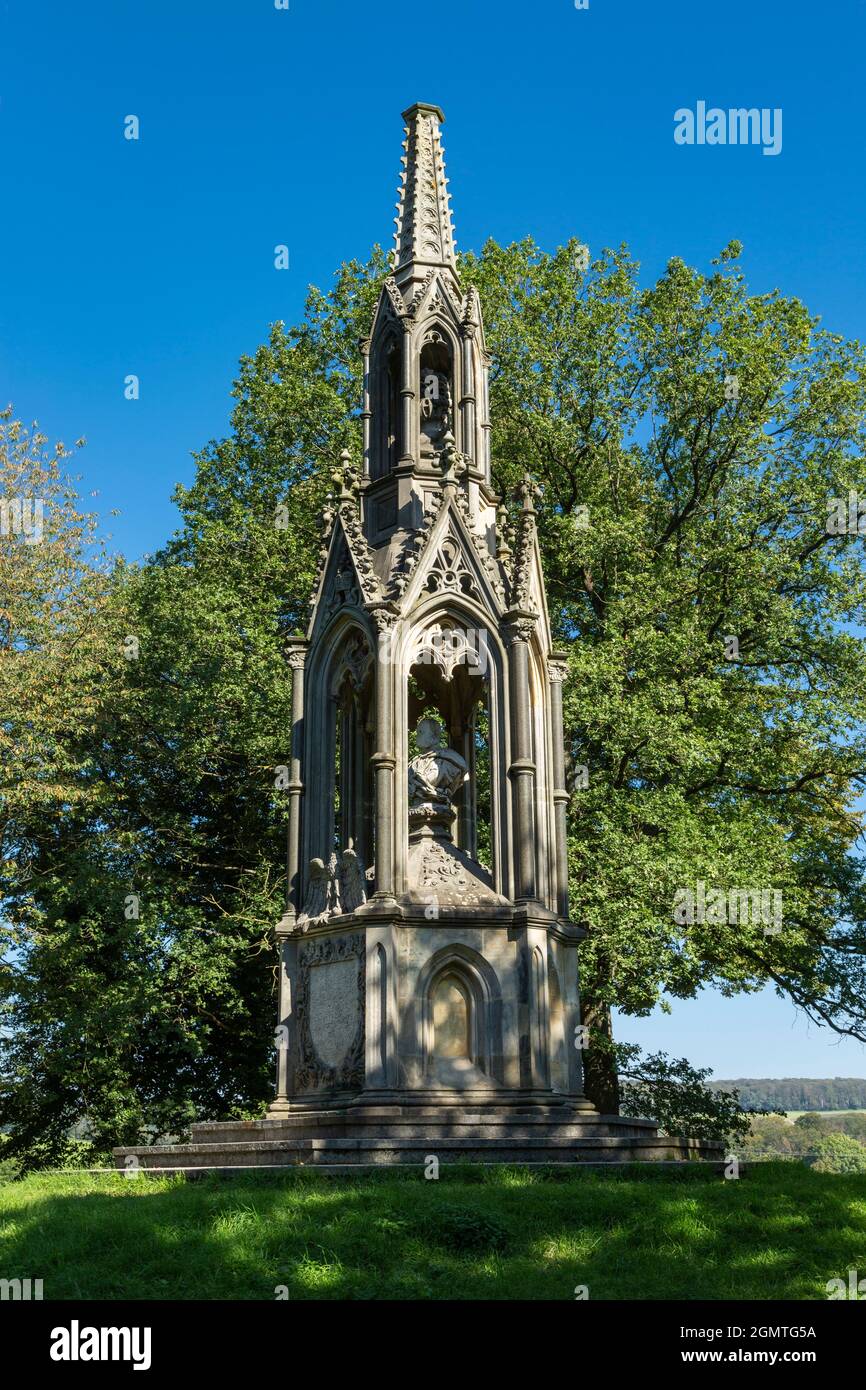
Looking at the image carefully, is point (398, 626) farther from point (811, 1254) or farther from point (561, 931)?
point (811, 1254)

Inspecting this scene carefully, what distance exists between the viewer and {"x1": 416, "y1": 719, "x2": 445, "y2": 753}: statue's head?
46.6 ft

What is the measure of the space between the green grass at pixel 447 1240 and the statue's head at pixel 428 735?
5.24m

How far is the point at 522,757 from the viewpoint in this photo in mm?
13266

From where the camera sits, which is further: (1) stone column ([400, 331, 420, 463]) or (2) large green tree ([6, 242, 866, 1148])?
(2) large green tree ([6, 242, 866, 1148])

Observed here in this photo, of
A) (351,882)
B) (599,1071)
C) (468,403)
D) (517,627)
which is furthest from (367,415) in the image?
(599,1071)

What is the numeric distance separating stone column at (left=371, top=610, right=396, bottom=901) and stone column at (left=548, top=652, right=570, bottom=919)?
221 cm

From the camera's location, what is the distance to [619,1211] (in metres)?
8.73

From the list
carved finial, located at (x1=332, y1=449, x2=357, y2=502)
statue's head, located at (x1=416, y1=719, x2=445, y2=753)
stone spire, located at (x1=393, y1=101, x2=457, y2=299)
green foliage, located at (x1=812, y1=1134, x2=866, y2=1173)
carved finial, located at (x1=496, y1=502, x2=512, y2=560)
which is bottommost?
green foliage, located at (x1=812, y1=1134, x2=866, y2=1173)

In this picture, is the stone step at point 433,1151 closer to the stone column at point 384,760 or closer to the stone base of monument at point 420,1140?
the stone base of monument at point 420,1140

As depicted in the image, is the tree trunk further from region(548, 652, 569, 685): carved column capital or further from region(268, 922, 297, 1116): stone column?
region(268, 922, 297, 1116): stone column

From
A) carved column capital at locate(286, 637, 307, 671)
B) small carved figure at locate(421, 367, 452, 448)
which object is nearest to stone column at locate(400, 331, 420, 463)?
small carved figure at locate(421, 367, 452, 448)

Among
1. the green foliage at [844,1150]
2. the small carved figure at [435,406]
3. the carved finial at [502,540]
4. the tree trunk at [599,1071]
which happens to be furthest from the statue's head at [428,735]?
the tree trunk at [599,1071]

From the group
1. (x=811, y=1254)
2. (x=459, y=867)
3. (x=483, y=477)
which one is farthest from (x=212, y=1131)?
(x=483, y=477)

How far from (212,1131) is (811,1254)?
6509 millimetres
